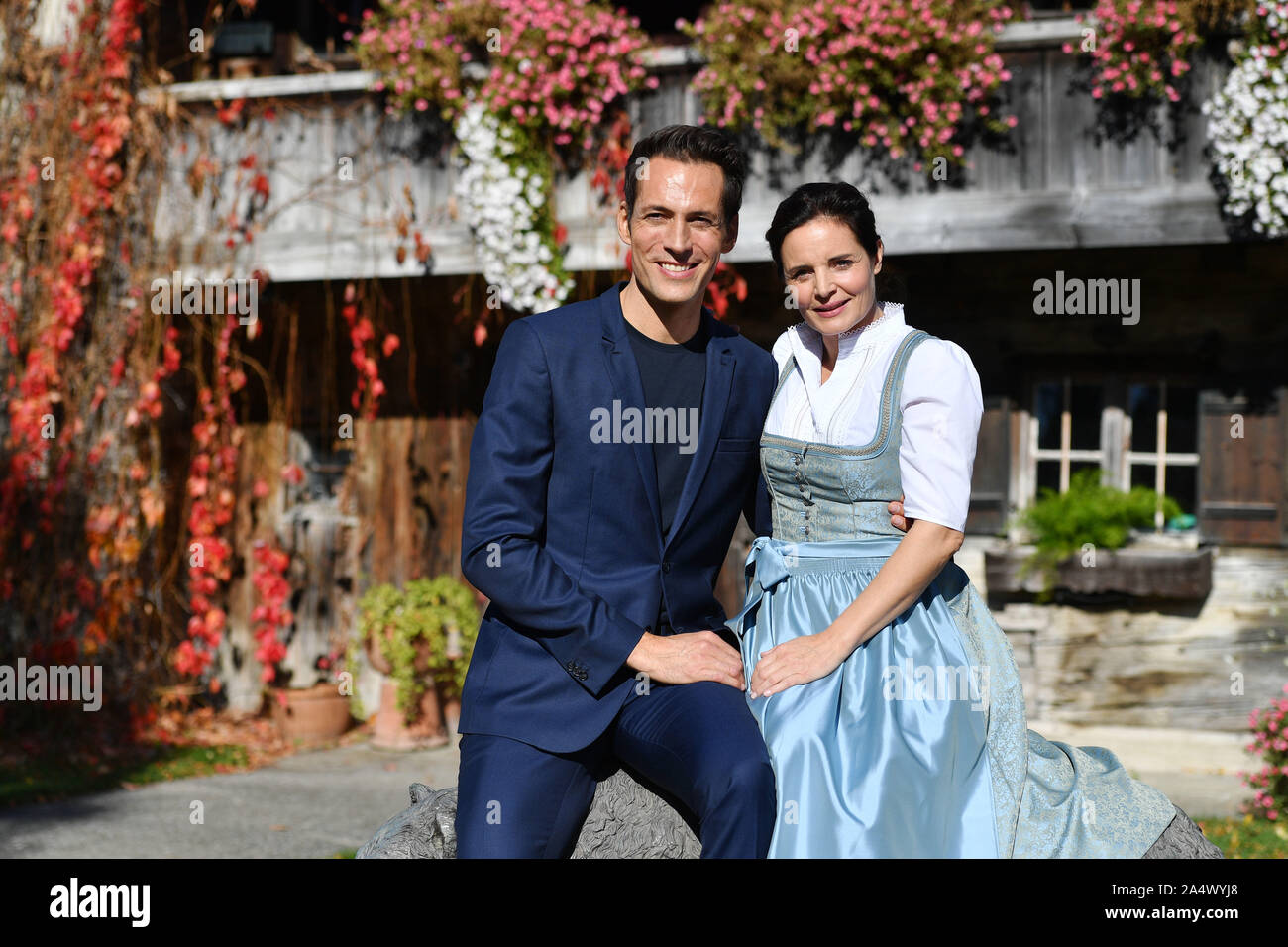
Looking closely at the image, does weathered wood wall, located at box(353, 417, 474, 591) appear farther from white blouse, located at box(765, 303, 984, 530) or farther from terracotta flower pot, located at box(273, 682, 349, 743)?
white blouse, located at box(765, 303, 984, 530)

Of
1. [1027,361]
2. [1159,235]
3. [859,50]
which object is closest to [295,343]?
[859,50]

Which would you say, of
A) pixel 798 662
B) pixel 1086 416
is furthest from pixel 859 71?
pixel 798 662

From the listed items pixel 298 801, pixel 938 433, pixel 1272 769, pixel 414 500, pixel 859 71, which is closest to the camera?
pixel 938 433

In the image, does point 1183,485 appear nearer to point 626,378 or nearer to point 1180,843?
point 1180,843

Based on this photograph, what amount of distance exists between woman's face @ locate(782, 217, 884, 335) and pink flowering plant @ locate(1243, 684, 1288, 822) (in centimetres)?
435

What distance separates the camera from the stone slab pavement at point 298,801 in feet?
18.5

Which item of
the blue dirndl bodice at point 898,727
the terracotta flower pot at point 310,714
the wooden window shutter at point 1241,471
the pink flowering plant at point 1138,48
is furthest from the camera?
the terracotta flower pot at point 310,714

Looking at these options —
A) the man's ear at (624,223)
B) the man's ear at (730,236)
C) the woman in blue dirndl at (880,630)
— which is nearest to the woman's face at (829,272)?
the woman in blue dirndl at (880,630)

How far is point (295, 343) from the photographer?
848 centimetres

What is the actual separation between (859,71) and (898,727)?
466 centimetres

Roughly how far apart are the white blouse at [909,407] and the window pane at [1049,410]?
16.4 feet

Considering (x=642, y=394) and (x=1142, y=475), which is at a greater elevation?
(x=642, y=394)

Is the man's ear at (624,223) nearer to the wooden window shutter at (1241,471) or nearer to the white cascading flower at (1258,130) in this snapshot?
the white cascading flower at (1258,130)

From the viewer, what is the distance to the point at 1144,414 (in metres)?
7.44
